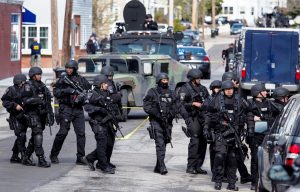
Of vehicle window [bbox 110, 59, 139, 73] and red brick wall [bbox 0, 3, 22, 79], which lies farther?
red brick wall [bbox 0, 3, 22, 79]

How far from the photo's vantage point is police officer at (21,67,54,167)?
16359 millimetres

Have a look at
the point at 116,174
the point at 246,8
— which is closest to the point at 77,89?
the point at 116,174

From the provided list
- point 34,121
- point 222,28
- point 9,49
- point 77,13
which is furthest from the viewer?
point 222,28

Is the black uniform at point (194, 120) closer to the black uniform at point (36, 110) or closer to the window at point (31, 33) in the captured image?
the black uniform at point (36, 110)

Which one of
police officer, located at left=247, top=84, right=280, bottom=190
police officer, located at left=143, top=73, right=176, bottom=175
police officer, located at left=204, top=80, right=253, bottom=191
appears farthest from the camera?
police officer, located at left=143, top=73, right=176, bottom=175

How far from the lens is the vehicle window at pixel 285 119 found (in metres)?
10.8

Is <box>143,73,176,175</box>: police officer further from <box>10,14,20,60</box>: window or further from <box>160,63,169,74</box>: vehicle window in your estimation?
<box>10,14,20,60</box>: window

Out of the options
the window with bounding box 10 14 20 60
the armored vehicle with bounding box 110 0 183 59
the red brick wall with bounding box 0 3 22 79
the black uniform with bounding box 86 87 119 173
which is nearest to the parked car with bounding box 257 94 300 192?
the black uniform with bounding box 86 87 119 173

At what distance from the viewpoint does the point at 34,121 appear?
16.4 meters

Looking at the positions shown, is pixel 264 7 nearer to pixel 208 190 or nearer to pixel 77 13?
pixel 77 13

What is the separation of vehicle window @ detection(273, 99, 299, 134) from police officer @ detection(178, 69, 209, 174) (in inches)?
172

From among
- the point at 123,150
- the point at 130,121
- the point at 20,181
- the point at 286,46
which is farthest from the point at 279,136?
the point at 286,46

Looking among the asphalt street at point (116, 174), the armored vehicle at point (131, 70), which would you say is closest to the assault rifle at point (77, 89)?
the asphalt street at point (116, 174)

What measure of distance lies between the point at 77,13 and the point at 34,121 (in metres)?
42.2
